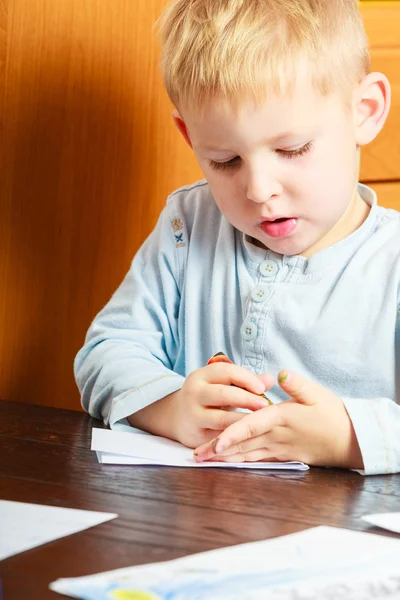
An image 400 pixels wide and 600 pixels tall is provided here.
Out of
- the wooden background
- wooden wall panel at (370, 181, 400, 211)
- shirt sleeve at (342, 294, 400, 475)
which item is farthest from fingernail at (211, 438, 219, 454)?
wooden wall panel at (370, 181, 400, 211)

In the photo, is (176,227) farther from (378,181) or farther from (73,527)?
(73,527)

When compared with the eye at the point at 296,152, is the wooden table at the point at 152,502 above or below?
below

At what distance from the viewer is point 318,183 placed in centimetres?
98

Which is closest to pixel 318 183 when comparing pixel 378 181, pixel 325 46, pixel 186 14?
pixel 325 46

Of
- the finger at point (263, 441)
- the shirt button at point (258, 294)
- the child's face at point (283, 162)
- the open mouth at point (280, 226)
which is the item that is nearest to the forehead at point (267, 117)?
the child's face at point (283, 162)

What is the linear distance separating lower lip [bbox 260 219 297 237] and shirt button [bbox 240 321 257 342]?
0.13 metres

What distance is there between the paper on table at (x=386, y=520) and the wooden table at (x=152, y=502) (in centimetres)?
1

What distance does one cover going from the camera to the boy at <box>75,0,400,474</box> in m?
0.85

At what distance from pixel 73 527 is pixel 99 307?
89cm

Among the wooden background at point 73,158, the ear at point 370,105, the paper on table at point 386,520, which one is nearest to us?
the paper on table at point 386,520

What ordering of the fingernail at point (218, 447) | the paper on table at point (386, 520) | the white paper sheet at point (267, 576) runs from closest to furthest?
the white paper sheet at point (267, 576)
the paper on table at point (386, 520)
the fingernail at point (218, 447)

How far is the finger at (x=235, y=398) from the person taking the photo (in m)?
0.83

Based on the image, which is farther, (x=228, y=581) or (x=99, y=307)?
(x=99, y=307)

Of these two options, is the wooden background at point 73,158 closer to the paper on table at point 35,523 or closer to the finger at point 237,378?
the finger at point 237,378
